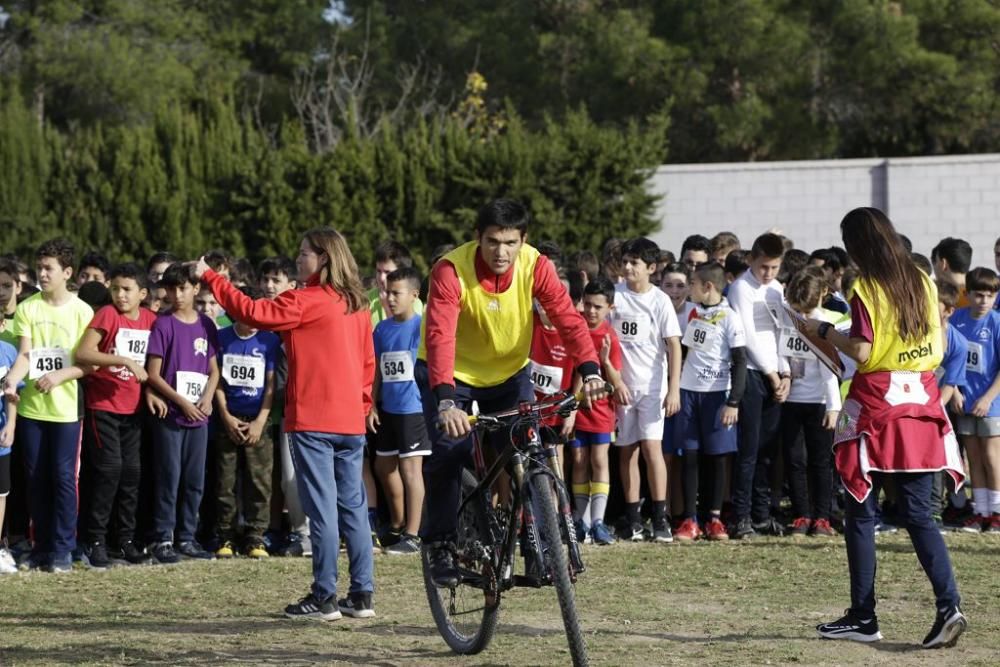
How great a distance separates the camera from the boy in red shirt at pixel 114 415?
34.5ft

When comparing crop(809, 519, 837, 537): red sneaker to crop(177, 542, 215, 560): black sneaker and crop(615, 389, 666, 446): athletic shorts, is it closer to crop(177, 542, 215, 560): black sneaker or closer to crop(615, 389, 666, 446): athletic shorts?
crop(615, 389, 666, 446): athletic shorts

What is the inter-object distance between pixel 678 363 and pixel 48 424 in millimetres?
4407

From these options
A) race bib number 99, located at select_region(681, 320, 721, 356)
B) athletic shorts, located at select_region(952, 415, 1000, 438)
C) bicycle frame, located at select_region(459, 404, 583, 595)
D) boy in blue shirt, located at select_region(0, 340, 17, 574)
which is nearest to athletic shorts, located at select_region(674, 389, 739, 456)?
race bib number 99, located at select_region(681, 320, 721, 356)

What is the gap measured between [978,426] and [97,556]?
645 cm

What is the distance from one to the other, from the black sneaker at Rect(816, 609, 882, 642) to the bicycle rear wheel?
1.61m

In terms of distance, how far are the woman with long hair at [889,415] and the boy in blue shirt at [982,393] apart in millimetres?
4352

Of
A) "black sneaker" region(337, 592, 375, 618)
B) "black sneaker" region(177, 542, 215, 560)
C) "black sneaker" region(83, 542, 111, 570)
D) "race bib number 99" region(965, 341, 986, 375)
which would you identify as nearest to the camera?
"black sneaker" region(337, 592, 375, 618)

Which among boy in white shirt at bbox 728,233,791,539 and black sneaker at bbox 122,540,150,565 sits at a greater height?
boy in white shirt at bbox 728,233,791,539

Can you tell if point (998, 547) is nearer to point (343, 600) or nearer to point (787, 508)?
point (787, 508)

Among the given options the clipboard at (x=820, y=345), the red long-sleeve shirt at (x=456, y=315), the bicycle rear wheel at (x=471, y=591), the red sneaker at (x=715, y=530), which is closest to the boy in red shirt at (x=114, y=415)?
the bicycle rear wheel at (x=471, y=591)

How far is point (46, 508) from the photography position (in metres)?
10.4

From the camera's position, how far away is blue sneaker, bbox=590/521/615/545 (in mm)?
11078

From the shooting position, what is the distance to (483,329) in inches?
294

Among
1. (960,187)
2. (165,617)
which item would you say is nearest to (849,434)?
(165,617)
